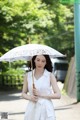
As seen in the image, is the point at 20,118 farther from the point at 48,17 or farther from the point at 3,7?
the point at 48,17

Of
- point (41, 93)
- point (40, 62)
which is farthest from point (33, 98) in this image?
point (40, 62)

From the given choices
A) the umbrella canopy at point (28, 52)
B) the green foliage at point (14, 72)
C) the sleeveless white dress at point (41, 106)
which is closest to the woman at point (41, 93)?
the sleeveless white dress at point (41, 106)

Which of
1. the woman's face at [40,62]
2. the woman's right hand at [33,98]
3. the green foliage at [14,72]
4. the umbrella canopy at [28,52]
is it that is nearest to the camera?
the woman's right hand at [33,98]

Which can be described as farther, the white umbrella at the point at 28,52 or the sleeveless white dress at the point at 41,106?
the white umbrella at the point at 28,52

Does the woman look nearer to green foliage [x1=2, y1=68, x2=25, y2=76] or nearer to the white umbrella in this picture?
the white umbrella

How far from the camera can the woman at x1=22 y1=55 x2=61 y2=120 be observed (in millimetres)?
5516

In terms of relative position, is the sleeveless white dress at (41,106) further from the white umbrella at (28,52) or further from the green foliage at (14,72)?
the green foliage at (14,72)

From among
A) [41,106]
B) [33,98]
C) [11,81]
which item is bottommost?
[11,81]

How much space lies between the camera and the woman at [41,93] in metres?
5.52

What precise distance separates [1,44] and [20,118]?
13.2m

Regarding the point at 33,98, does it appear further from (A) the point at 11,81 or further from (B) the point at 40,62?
(A) the point at 11,81

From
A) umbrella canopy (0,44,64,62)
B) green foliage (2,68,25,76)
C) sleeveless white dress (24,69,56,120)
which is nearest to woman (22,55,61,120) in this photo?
sleeveless white dress (24,69,56,120)

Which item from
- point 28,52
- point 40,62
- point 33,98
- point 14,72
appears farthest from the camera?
point 14,72

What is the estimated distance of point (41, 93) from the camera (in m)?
5.53
